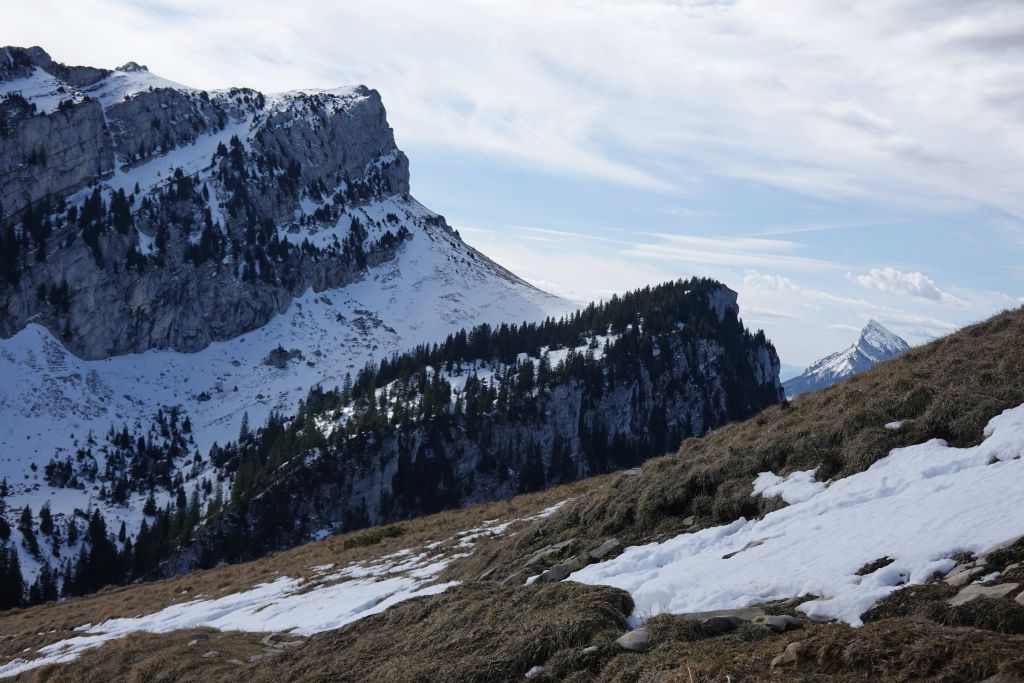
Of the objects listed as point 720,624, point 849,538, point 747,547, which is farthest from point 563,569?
point 720,624

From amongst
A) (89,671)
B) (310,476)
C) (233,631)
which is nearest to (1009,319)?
(233,631)

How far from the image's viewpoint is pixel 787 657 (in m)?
8.86

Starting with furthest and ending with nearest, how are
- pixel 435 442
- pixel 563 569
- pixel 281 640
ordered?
pixel 435 442 → pixel 281 640 → pixel 563 569

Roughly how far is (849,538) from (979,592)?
132 inches

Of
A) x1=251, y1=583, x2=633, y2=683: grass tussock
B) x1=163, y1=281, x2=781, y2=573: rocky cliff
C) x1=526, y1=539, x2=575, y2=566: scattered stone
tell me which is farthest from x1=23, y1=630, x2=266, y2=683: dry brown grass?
x1=163, y1=281, x2=781, y2=573: rocky cliff

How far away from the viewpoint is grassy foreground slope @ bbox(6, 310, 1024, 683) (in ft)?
28.5

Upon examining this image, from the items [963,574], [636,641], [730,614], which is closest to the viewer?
[963,574]

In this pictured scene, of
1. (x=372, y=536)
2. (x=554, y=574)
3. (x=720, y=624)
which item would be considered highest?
(x=720, y=624)

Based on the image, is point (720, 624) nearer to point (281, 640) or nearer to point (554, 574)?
point (554, 574)

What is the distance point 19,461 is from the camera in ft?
557

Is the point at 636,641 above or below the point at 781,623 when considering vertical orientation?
below

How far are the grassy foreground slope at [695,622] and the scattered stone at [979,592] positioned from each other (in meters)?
0.16

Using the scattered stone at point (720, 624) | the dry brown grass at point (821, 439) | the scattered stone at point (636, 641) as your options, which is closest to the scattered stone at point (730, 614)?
the scattered stone at point (720, 624)

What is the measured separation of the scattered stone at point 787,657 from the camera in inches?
347
